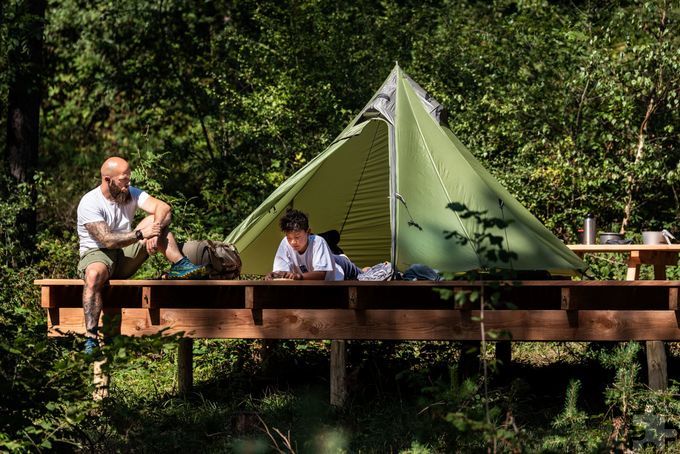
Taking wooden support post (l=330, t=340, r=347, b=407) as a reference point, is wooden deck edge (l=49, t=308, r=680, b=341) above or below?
above

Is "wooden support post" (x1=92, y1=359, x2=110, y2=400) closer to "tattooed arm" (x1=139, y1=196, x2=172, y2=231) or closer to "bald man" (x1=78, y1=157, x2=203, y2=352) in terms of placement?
"bald man" (x1=78, y1=157, x2=203, y2=352)

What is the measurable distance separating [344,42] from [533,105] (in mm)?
2364

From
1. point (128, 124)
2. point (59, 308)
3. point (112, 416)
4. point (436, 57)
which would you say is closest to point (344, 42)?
point (436, 57)

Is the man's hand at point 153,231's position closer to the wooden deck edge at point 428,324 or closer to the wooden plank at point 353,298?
the wooden deck edge at point 428,324

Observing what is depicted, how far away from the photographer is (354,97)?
38.9 ft

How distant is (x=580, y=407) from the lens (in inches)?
253

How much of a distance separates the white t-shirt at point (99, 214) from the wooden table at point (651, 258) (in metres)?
3.25

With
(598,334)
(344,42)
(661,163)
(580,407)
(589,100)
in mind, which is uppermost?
(344,42)

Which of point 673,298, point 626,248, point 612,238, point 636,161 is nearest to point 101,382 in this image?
point 673,298

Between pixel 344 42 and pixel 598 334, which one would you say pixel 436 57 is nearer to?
pixel 344 42

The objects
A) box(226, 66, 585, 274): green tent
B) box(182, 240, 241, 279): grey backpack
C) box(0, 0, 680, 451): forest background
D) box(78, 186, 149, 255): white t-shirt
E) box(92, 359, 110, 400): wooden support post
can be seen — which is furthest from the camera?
box(0, 0, 680, 451): forest background

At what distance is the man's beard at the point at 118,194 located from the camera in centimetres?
634

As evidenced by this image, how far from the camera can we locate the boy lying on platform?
6520 mm

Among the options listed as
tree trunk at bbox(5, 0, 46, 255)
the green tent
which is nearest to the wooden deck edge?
the green tent
